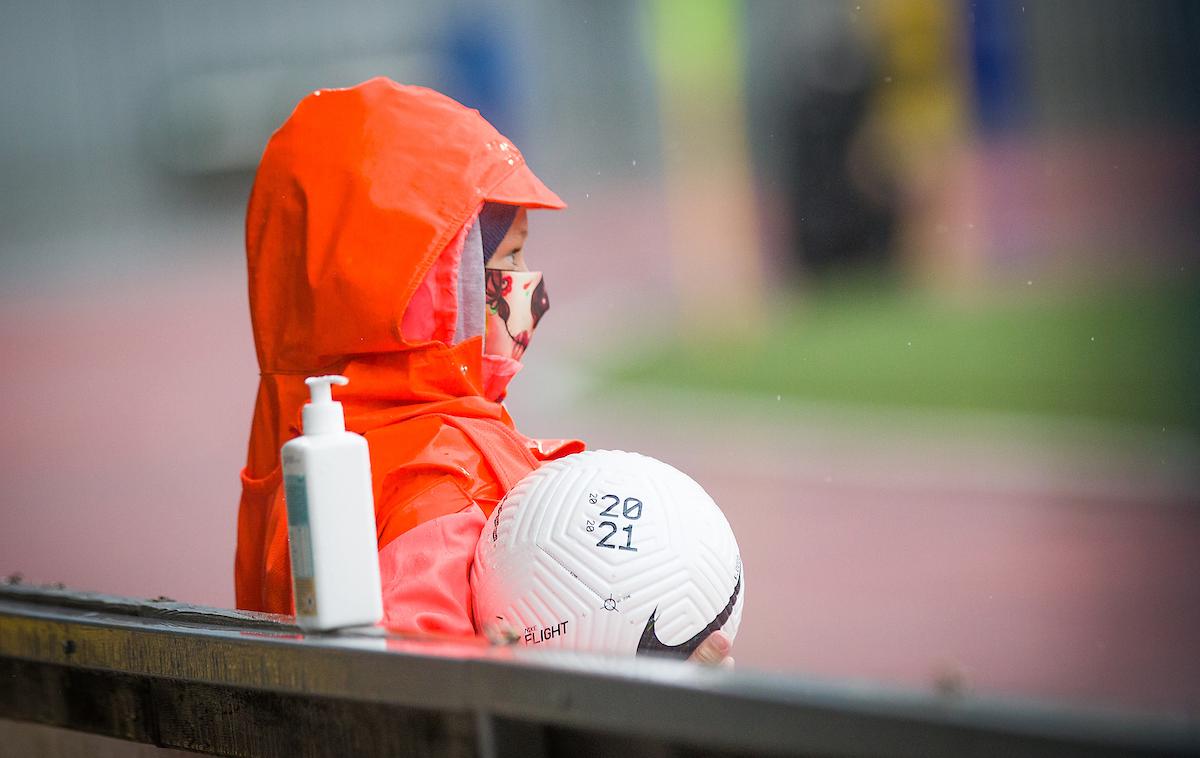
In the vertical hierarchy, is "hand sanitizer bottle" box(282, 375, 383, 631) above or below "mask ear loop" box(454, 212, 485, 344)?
below

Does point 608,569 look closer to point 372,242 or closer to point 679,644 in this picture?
point 679,644

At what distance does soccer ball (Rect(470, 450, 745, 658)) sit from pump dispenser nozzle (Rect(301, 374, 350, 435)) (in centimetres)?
36

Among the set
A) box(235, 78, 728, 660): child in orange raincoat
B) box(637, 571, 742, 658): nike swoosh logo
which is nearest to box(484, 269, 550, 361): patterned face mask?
box(235, 78, 728, 660): child in orange raincoat

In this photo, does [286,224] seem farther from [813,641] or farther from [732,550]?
[813,641]

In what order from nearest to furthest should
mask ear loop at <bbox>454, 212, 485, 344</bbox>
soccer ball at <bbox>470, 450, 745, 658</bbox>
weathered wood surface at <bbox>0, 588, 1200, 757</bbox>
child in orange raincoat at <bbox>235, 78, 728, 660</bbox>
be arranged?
weathered wood surface at <bbox>0, 588, 1200, 757</bbox>, soccer ball at <bbox>470, 450, 745, 658</bbox>, child in orange raincoat at <bbox>235, 78, 728, 660</bbox>, mask ear loop at <bbox>454, 212, 485, 344</bbox>

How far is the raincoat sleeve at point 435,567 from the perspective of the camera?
1.75 meters

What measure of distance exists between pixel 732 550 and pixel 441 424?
1.64 feet

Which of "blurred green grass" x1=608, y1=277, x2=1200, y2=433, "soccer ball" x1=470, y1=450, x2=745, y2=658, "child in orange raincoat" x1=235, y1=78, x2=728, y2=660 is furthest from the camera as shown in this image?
"blurred green grass" x1=608, y1=277, x2=1200, y2=433

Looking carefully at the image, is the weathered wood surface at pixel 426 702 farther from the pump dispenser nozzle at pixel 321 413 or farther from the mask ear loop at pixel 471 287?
the mask ear loop at pixel 471 287

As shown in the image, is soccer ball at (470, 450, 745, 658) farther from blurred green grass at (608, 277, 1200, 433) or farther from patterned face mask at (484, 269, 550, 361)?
blurred green grass at (608, 277, 1200, 433)

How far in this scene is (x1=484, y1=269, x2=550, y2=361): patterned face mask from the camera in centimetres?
221

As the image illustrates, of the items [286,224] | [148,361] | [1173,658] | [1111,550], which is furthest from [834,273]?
[286,224]

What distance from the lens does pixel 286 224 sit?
2156mm

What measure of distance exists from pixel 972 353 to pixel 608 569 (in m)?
10.1
